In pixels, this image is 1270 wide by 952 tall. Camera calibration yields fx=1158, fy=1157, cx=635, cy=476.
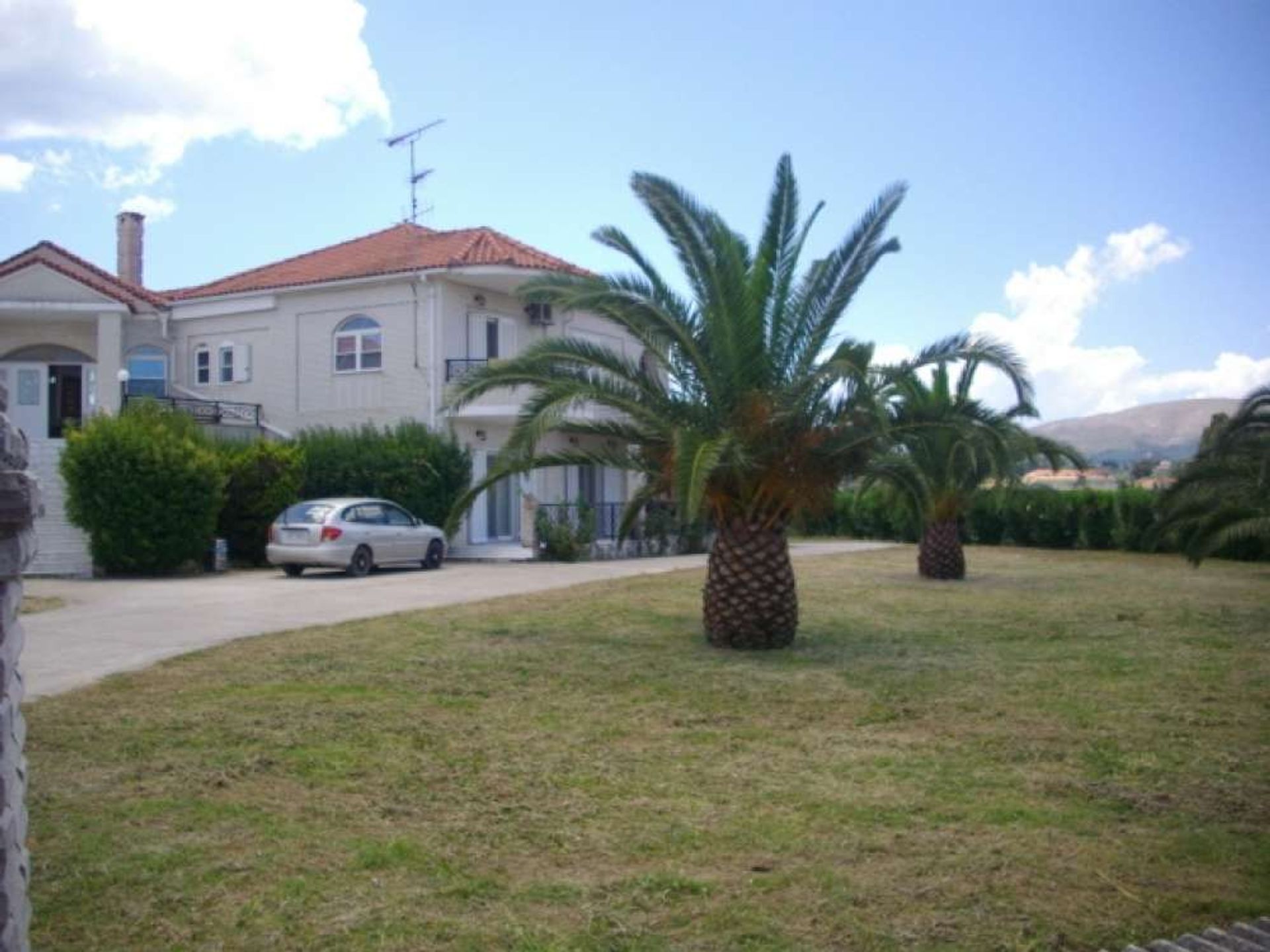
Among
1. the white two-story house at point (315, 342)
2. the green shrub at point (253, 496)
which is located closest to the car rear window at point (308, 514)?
the green shrub at point (253, 496)

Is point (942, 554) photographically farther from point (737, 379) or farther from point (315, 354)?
point (315, 354)

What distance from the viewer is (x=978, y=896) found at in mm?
5039

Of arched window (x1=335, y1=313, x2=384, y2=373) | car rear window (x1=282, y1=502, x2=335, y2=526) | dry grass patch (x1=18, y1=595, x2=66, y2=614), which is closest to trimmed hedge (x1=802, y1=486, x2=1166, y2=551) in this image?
arched window (x1=335, y1=313, x2=384, y2=373)

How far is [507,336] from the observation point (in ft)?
95.8

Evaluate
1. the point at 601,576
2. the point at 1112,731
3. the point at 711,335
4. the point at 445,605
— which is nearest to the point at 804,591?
the point at 601,576

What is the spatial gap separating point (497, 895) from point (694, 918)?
2.84 ft

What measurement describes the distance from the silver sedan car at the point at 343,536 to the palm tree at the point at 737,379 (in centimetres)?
920

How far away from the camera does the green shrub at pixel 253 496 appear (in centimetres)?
2338

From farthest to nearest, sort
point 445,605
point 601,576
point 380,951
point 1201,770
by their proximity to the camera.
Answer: point 601,576 → point 445,605 → point 1201,770 → point 380,951

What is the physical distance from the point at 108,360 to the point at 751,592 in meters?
22.1

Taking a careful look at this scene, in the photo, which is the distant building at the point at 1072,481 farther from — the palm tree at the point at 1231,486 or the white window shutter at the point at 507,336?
the palm tree at the point at 1231,486

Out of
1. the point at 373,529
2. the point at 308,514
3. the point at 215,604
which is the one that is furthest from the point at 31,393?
the point at 215,604

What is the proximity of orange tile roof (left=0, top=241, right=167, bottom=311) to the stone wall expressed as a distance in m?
27.5

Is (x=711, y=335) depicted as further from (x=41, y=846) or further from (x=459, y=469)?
(x=459, y=469)
